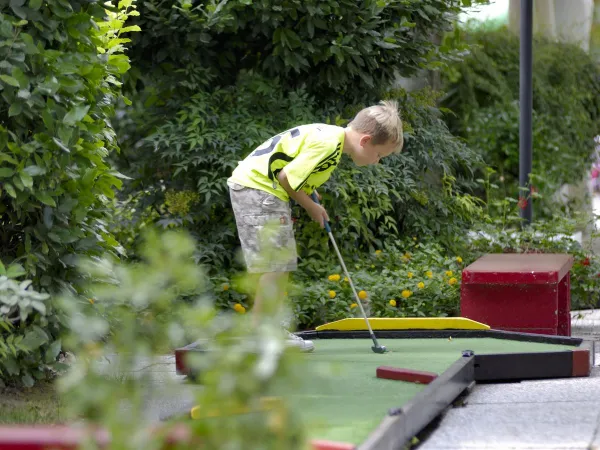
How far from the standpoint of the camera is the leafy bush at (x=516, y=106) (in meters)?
13.6

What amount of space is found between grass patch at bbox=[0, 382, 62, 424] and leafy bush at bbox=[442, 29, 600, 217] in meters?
9.38

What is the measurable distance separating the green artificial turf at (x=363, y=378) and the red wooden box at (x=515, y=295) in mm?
457

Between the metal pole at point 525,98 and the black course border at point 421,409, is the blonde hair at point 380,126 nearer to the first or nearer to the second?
the black course border at point 421,409

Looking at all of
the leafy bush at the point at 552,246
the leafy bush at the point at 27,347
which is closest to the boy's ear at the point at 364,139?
the leafy bush at the point at 27,347

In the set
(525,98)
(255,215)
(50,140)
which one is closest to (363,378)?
(255,215)

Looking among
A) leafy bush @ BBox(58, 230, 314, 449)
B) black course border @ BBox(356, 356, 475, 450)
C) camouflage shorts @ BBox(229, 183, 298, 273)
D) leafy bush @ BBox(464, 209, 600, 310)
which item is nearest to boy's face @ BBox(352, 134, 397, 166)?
camouflage shorts @ BBox(229, 183, 298, 273)

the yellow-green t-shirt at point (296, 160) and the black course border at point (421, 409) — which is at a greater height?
the yellow-green t-shirt at point (296, 160)

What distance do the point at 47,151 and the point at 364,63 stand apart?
401 cm

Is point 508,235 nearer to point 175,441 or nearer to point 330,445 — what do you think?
point 330,445

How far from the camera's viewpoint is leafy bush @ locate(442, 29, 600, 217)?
13578mm

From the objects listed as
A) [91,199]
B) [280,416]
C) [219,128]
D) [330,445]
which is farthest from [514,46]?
[280,416]

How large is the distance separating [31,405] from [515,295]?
114 inches

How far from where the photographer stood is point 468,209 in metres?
8.39

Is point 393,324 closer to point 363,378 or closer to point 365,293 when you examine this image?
point 365,293
